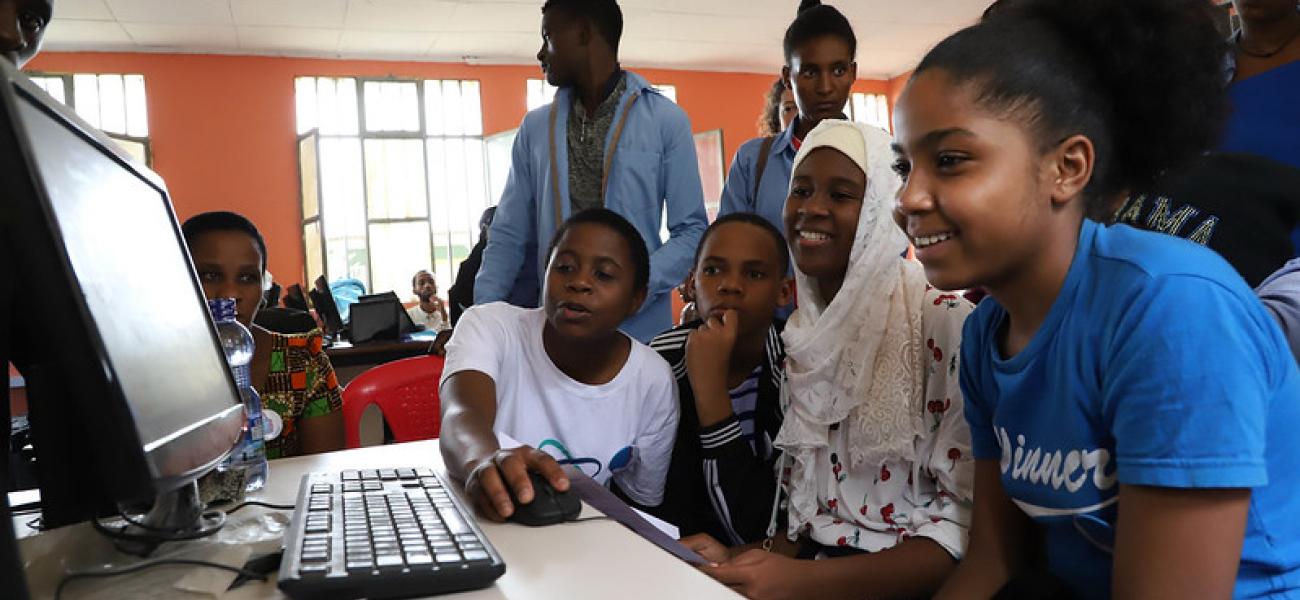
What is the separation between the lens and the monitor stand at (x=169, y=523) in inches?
33.9

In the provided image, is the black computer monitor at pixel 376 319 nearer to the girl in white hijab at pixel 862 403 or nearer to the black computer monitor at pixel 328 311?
the black computer monitor at pixel 328 311

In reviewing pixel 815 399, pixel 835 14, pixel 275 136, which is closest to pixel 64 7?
pixel 275 136

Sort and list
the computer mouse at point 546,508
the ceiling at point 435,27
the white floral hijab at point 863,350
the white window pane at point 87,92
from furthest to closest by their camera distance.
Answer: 1. the white window pane at point 87,92
2. the ceiling at point 435,27
3. the white floral hijab at point 863,350
4. the computer mouse at point 546,508

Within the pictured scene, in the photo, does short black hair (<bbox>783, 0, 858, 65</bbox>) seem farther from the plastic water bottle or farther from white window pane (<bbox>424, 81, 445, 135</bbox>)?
white window pane (<bbox>424, 81, 445, 135</bbox>)

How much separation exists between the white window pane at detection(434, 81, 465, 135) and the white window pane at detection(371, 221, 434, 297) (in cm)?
86

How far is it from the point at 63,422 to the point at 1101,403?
85 cm

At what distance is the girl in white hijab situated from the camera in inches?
49.1

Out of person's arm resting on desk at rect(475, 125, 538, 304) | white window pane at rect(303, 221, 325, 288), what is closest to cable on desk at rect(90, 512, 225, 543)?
person's arm resting on desk at rect(475, 125, 538, 304)

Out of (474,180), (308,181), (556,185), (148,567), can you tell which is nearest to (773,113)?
(556,185)

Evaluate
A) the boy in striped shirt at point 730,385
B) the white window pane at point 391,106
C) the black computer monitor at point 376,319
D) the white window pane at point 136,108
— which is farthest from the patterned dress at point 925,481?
the white window pane at point 136,108

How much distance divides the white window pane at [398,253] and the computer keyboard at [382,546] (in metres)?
7.01

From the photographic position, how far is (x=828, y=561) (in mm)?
1265

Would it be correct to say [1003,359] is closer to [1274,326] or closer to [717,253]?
[1274,326]

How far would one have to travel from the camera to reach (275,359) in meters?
1.74
